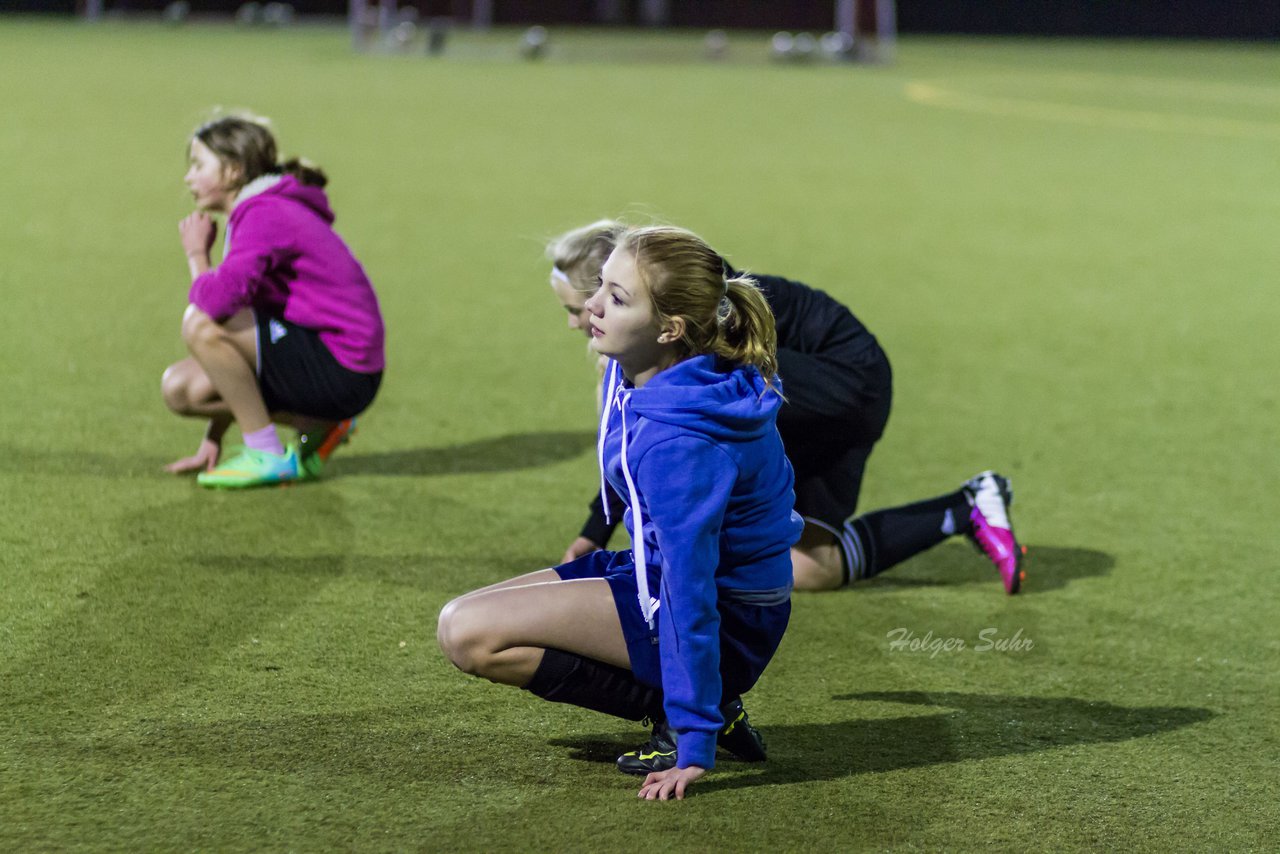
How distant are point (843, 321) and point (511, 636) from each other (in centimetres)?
145

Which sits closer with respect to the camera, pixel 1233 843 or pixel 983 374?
pixel 1233 843

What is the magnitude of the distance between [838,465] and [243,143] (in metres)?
1.81

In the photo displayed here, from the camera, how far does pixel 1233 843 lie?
255 centimetres

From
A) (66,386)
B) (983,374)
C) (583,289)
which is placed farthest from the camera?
(983,374)

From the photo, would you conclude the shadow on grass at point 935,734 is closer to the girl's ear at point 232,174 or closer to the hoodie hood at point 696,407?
the hoodie hood at point 696,407

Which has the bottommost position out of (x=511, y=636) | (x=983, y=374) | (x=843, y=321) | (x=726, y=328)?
(x=983, y=374)

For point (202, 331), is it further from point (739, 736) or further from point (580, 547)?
point (739, 736)

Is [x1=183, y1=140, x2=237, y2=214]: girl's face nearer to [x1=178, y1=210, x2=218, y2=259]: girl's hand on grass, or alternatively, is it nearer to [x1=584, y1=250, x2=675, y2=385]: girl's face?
[x1=178, y1=210, x2=218, y2=259]: girl's hand on grass

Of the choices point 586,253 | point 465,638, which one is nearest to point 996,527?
point 586,253

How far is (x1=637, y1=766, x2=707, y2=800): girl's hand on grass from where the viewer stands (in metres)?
2.50

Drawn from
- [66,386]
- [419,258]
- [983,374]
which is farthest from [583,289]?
[419,258]

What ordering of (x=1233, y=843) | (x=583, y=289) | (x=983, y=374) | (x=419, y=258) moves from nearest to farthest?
1. (x=1233, y=843)
2. (x=583, y=289)
3. (x=983, y=374)
4. (x=419, y=258)

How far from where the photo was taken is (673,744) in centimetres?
268

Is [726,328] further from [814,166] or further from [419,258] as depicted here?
[814,166]
